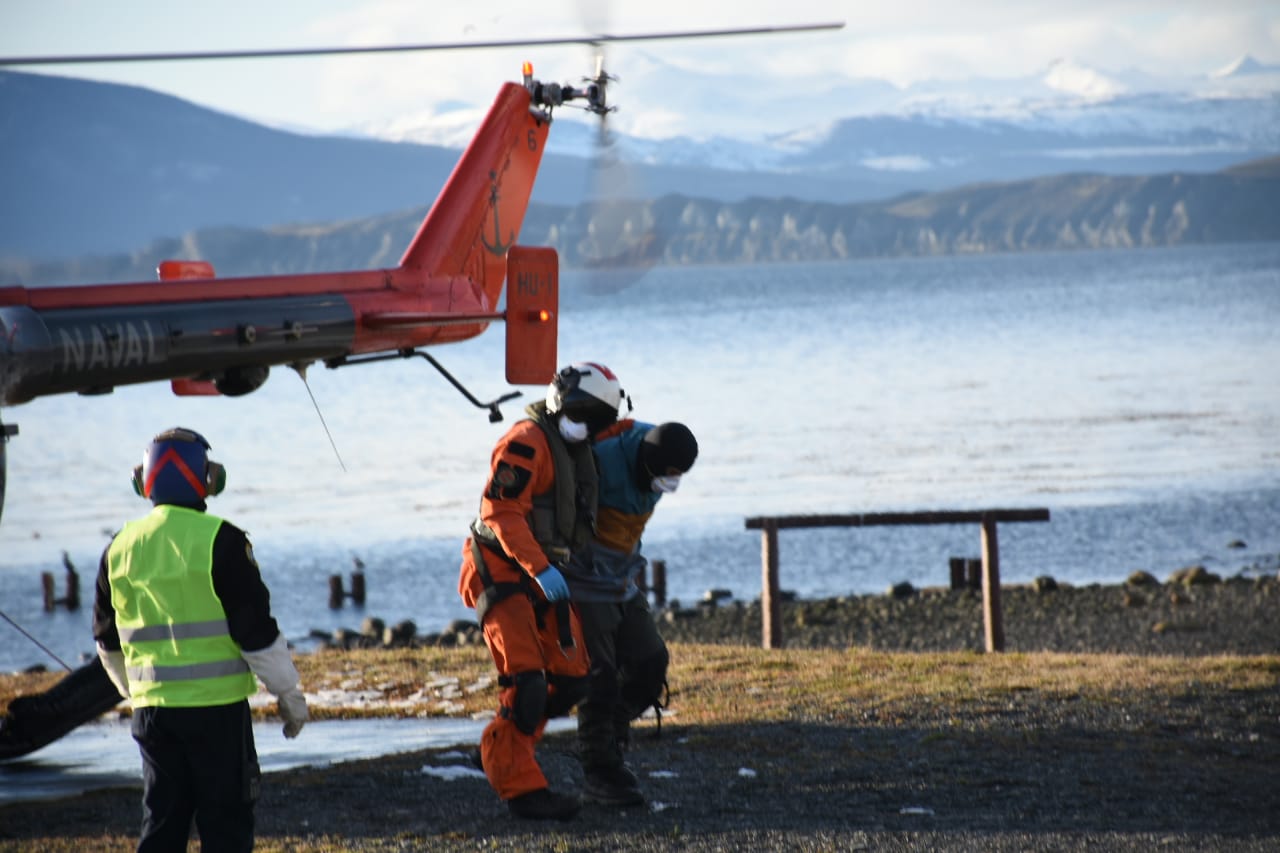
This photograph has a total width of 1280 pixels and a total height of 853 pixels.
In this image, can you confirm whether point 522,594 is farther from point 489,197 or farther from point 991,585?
point 991,585

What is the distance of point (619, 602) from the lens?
8.05 meters

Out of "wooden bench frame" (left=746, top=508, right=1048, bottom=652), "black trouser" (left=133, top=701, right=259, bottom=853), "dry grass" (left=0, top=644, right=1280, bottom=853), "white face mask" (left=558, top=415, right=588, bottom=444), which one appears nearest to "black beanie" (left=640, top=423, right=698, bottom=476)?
"white face mask" (left=558, top=415, right=588, bottom=444)

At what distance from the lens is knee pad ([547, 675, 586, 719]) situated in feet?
25.6

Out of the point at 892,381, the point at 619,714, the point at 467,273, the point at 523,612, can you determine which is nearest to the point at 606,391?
the point at 523,612

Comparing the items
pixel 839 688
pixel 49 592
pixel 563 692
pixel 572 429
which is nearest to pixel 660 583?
pixel 49 592

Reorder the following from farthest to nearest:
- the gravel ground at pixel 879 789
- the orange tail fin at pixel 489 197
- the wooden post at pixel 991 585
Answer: the wooden post at pixel 991 585
the orange tail fin at pixel 489 197
the gravel ground at pixel 879 789

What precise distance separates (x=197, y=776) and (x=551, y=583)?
198 centimetres

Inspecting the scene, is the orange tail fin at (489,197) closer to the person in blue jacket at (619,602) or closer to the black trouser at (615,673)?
the person in blue jacket at (619,602)

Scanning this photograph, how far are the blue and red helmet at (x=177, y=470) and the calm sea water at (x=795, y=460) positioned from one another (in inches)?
306

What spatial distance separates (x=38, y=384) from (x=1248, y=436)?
43819mm

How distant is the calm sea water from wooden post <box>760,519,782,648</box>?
264 centimetres

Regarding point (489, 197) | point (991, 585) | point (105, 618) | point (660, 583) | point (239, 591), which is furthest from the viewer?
point (660, 583)

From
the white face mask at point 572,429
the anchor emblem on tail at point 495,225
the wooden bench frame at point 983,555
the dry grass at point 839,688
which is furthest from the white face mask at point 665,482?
the anchor emblem on tail at point 495,225

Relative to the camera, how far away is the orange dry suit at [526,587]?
24.9ft
